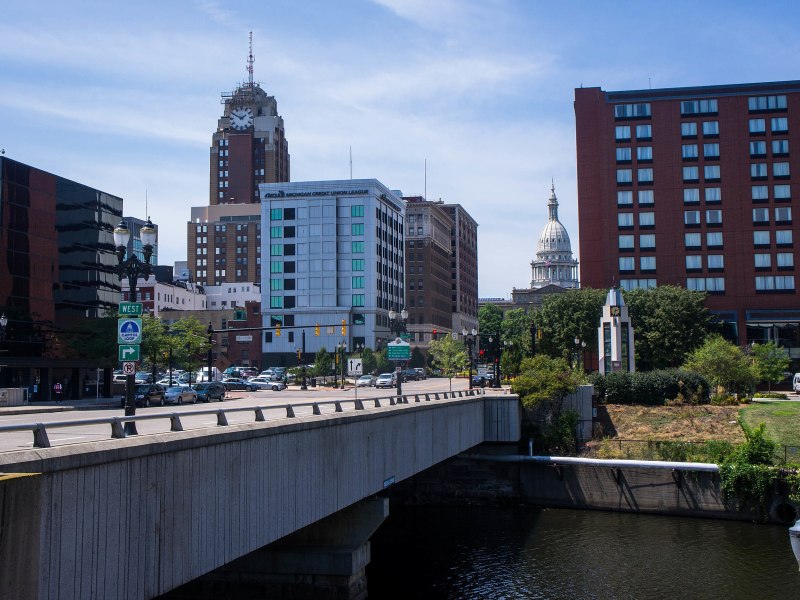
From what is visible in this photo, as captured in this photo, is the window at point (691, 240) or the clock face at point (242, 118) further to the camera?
the clock face at point (242, 118)

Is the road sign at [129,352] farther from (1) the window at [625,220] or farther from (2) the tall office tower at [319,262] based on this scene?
(2) the tall office tower at [319,262]

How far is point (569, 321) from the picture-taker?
3543 inches

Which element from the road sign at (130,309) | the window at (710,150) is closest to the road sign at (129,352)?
the road sign at (130,309)

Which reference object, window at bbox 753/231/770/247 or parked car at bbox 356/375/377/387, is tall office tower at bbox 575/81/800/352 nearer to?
window at bbox 753/231/770/247

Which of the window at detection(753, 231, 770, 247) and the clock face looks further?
the clock face

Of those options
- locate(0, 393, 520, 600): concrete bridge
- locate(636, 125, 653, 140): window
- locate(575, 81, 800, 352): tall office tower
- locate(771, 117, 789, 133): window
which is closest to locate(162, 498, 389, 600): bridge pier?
locate(0, 393, 520, 600): concrete bridge

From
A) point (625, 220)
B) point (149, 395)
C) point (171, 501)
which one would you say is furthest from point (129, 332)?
point (625, 220)

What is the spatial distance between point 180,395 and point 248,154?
15105cm

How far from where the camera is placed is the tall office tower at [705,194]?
96.6m

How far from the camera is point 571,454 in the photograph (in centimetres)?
5294

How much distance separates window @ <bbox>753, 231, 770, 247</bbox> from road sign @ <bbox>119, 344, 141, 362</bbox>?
90.9m

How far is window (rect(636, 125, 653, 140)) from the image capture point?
99562 millimetres

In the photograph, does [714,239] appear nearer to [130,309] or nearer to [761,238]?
[761,238]

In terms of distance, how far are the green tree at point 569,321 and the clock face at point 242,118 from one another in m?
125
